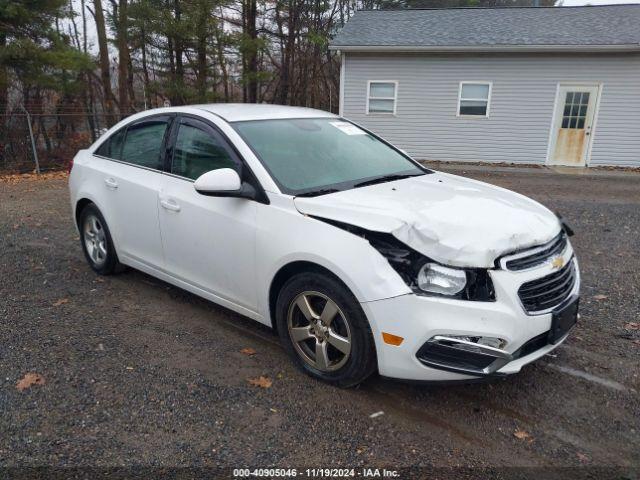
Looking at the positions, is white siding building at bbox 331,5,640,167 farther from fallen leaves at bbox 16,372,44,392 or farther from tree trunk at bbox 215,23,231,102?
fallen leaves at bbox 16,372,44,392

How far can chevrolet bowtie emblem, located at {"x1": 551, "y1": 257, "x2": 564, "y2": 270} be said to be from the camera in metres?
2.99

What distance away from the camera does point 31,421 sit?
2.85 meters

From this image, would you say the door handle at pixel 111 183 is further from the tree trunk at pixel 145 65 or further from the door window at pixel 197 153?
the tree trunk at pixel 145 65

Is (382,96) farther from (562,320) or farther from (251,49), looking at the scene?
(562,320)

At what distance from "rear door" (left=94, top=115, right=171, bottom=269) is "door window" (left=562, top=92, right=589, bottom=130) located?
45.4 feet

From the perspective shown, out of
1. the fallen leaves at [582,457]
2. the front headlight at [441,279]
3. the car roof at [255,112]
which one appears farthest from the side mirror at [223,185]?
the fallen leaves at [582,457]

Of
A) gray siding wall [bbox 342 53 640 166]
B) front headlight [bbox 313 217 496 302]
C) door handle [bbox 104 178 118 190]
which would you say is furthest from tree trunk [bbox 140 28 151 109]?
front headlight [bbox 313 217 496 302]

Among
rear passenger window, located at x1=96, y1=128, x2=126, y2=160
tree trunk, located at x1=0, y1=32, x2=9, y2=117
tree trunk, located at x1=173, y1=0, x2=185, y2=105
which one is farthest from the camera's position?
tree trunk, located at x1=173, y1=0, x2=185, y2=105

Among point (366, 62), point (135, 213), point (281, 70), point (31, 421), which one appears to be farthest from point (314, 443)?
point (281, 70)

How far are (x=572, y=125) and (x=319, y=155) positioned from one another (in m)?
13.7

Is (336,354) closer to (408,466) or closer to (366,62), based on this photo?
(408,466)

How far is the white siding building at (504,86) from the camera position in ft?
47.3

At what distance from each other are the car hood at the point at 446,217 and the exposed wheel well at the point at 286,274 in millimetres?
311

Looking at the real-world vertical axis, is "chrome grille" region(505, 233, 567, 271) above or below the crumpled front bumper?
above
